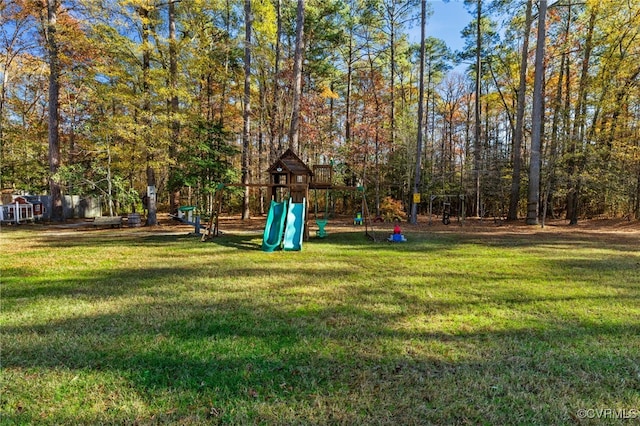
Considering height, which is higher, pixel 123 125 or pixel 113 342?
pixel 123 125

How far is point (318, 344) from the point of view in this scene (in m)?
3.00

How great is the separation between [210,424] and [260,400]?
34 cm

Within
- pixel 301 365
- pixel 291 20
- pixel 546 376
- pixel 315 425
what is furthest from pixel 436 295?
pixel 291 20

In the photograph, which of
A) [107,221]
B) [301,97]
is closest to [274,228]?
[107,221]

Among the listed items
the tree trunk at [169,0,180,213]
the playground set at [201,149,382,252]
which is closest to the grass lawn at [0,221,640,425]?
the playground set at [201,149,382,252]

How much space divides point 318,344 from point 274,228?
6.24 m

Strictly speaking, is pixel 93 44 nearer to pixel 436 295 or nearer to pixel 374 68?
pixel 436 295

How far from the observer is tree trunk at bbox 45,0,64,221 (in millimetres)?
12984

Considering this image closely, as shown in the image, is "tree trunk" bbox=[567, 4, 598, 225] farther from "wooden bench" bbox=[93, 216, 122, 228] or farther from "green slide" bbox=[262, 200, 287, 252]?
"wooden bench" bbox=[93, 216, 122, 228]

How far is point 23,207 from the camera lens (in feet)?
49.2

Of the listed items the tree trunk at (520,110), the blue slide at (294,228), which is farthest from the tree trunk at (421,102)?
the blue slide at (294,228)

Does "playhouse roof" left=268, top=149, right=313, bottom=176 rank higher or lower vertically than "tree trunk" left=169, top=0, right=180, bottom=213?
lower

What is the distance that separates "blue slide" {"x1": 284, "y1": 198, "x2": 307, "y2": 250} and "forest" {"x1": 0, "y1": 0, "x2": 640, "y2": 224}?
138 inches

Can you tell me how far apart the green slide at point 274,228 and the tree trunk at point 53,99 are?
1040 cm
